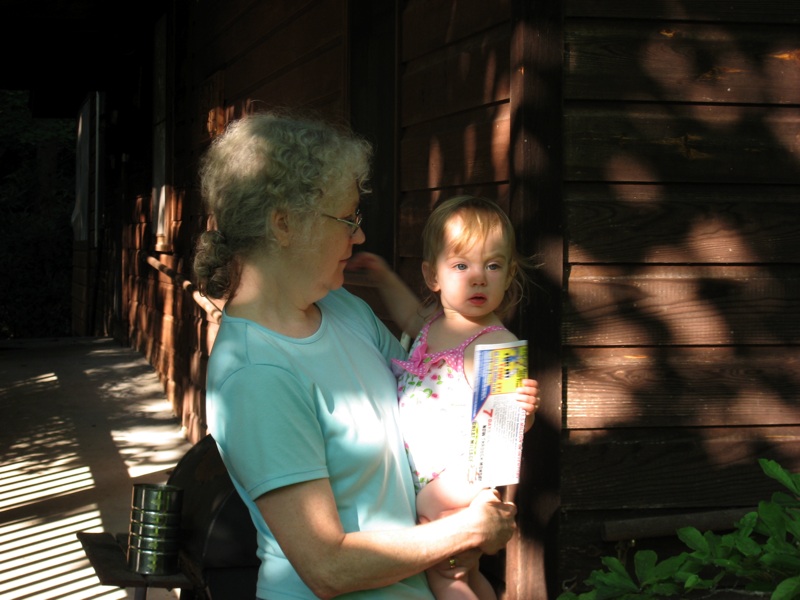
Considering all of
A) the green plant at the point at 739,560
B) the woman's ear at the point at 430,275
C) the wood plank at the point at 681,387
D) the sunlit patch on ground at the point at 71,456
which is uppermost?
the woman's ear at the point at 430,275

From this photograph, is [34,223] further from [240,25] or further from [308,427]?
[308,427]

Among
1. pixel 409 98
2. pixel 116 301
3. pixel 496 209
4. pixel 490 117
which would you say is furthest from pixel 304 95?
pixel 116 301

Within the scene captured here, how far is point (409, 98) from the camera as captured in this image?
3844mm

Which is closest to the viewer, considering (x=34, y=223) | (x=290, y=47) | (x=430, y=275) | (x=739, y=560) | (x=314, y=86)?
(x=739, y=560)

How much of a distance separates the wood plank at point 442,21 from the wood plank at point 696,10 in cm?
23

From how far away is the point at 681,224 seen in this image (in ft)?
10.6

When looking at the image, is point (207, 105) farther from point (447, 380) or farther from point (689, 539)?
point (689, 539)

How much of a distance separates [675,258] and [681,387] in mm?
380

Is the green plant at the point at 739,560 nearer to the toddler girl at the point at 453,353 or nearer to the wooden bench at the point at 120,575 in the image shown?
the toddler girl at the point at 453,353

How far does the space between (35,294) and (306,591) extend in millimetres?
20045

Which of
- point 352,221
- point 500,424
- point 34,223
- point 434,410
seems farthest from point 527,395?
point 34,223

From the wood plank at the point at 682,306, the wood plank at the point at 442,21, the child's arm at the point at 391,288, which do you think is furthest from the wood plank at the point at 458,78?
the child's arm at the point at 391,288

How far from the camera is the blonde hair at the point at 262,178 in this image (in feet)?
6.96

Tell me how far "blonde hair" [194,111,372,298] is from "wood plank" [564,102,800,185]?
1.12m
